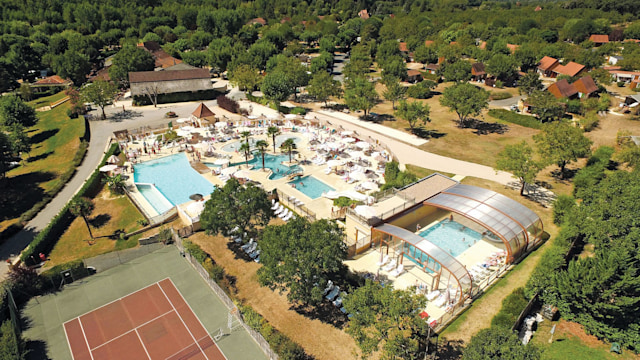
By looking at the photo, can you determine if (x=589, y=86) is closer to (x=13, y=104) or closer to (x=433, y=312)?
(x=433, y=312)

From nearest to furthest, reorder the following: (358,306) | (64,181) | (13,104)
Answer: (358,306) → (64,181) → (13,104)

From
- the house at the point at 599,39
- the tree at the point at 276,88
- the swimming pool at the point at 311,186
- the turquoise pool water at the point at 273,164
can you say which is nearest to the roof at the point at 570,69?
the house at the point at 599,39

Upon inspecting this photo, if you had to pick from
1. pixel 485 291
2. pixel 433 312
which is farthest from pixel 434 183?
pixel 433 312

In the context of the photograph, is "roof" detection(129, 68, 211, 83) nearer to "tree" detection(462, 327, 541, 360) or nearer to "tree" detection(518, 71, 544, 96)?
"tree" detection(518, 71, 544, 96)

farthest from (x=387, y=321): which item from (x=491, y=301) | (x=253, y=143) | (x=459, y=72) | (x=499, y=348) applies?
(x=459, y=72)

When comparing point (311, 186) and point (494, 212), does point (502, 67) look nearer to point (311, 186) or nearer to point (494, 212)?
point (494, 212)

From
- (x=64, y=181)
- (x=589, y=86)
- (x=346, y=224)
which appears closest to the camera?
(x=346, y=224)
